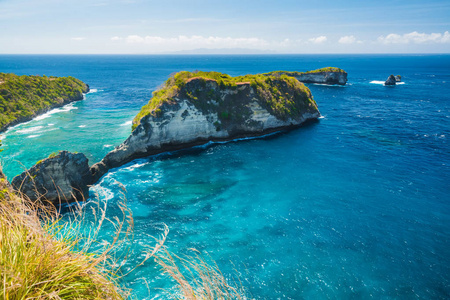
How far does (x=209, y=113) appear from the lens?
147ft

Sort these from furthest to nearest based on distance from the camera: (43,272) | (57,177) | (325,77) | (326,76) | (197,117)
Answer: (325,77) < (326,76) < (197,117) < (57,177) < (43,272)

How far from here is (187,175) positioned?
34.1 m

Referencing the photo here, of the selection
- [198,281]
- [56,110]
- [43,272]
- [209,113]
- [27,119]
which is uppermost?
[209,113]

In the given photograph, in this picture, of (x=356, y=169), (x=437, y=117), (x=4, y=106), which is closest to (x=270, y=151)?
(x=356, y=169)

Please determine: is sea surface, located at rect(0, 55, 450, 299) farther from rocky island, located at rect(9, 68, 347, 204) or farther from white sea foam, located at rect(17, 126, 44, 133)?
rocky island, located at rect(9, 68, 347, 204)

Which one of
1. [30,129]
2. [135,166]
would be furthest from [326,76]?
[30,129]

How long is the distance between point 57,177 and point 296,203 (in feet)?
87.4

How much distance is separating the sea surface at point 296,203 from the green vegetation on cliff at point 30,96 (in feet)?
14.0

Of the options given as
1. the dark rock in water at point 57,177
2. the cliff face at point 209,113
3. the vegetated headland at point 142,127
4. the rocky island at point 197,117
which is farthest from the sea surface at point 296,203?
the dark rock in water at point 57,177

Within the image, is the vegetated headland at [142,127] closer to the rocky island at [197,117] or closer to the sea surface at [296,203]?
the rocky island at [197,117]

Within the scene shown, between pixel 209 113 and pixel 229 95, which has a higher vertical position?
pixel 229 95

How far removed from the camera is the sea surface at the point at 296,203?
18625mm

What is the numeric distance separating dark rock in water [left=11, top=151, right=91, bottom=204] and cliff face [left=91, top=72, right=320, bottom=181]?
10.5 ft

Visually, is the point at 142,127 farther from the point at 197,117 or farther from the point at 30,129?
the point at 30,129
